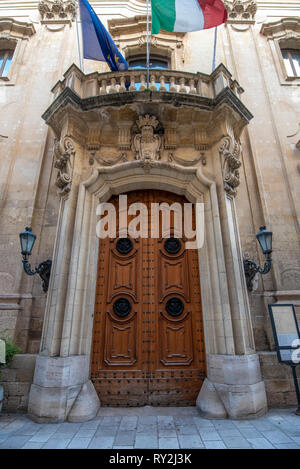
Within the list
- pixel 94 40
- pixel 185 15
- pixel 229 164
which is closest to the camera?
pixel 229 164

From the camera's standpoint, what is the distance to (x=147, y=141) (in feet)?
17.5

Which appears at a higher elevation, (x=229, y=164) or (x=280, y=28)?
(x=280, y=28)

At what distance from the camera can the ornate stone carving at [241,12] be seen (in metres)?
8.52

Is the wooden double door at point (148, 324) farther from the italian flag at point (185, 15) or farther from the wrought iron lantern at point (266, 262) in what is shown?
the italian flag at point (185, 15)

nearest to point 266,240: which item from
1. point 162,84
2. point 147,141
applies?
point 147,141

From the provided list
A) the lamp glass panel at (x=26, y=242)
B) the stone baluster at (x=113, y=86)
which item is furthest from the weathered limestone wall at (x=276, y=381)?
the stone baluster at (x=113, y=86)

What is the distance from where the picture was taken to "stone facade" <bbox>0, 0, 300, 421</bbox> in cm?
419

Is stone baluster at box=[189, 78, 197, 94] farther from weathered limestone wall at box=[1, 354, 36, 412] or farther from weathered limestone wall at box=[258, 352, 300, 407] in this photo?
weathered limestone wall at box=[1, 354, 36, 412]

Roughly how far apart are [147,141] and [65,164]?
6.04 feet

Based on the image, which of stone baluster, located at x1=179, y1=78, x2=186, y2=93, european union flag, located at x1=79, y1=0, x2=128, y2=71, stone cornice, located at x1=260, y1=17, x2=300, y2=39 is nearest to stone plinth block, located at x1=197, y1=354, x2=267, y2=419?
stone baluster, located at x1=179, y1=78, x2=186, y2=93

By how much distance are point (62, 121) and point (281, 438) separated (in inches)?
262

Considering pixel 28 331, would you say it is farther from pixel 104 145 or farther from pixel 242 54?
pixel 242 54

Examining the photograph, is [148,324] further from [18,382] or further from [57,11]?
[57,11]
